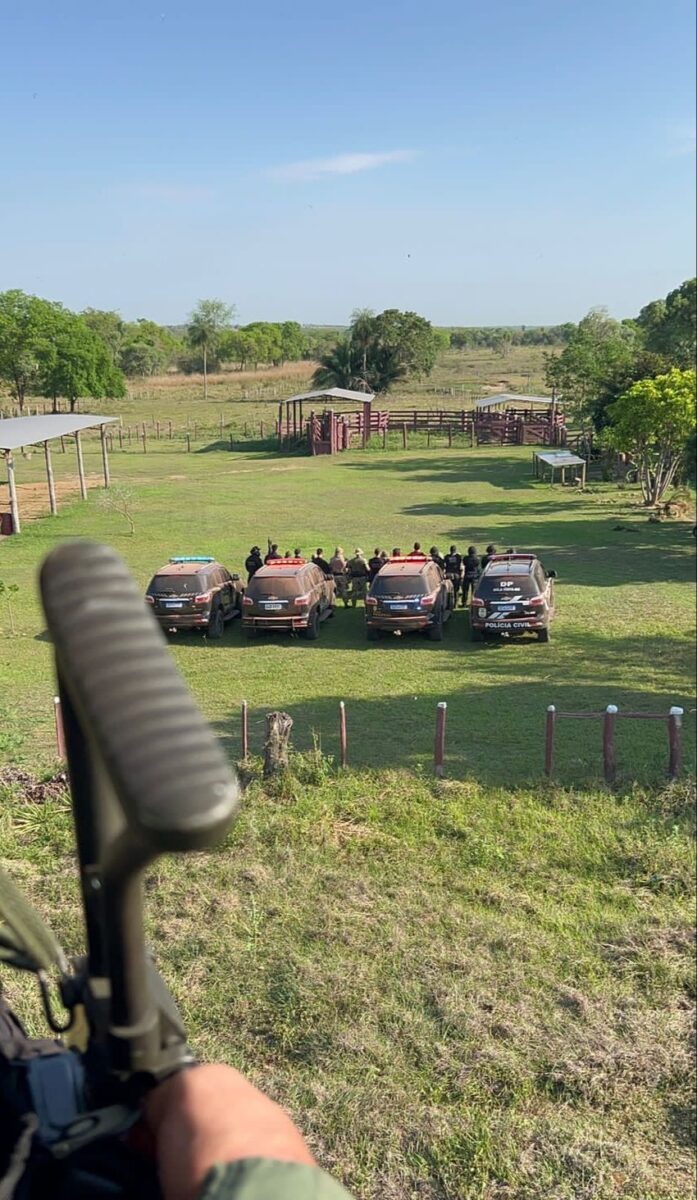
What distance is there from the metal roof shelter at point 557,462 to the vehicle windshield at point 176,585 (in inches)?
905

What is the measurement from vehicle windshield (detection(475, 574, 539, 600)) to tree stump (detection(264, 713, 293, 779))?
6495mm

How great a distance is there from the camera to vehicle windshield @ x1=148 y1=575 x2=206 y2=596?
15.1 metres

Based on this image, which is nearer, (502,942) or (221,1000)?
(221,1000)

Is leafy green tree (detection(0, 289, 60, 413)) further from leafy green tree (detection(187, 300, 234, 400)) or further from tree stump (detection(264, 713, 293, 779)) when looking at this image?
leafy green tree (detection(187, 300, 234, 400))

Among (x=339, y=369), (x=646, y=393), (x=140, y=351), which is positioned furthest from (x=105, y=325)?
(x=339, y=369)

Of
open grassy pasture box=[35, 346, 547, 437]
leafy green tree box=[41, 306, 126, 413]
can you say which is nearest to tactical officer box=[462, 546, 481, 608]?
open grassy pasture box=[35, 346, 547, 437]

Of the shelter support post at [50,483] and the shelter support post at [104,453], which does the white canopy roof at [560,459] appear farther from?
the shelter support post at [50,483]

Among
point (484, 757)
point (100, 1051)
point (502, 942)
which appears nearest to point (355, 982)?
point (502, 942)

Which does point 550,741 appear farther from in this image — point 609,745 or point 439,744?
point 439,744

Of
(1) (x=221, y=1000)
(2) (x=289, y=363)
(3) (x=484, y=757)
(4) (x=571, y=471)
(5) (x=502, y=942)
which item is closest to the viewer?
(1) (x=221, y=1000)

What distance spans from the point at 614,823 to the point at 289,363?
93171 mm

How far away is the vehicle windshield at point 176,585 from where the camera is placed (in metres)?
15.1

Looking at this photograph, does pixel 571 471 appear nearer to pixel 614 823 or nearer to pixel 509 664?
pixel 509 664

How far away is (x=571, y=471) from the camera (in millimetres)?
40406
